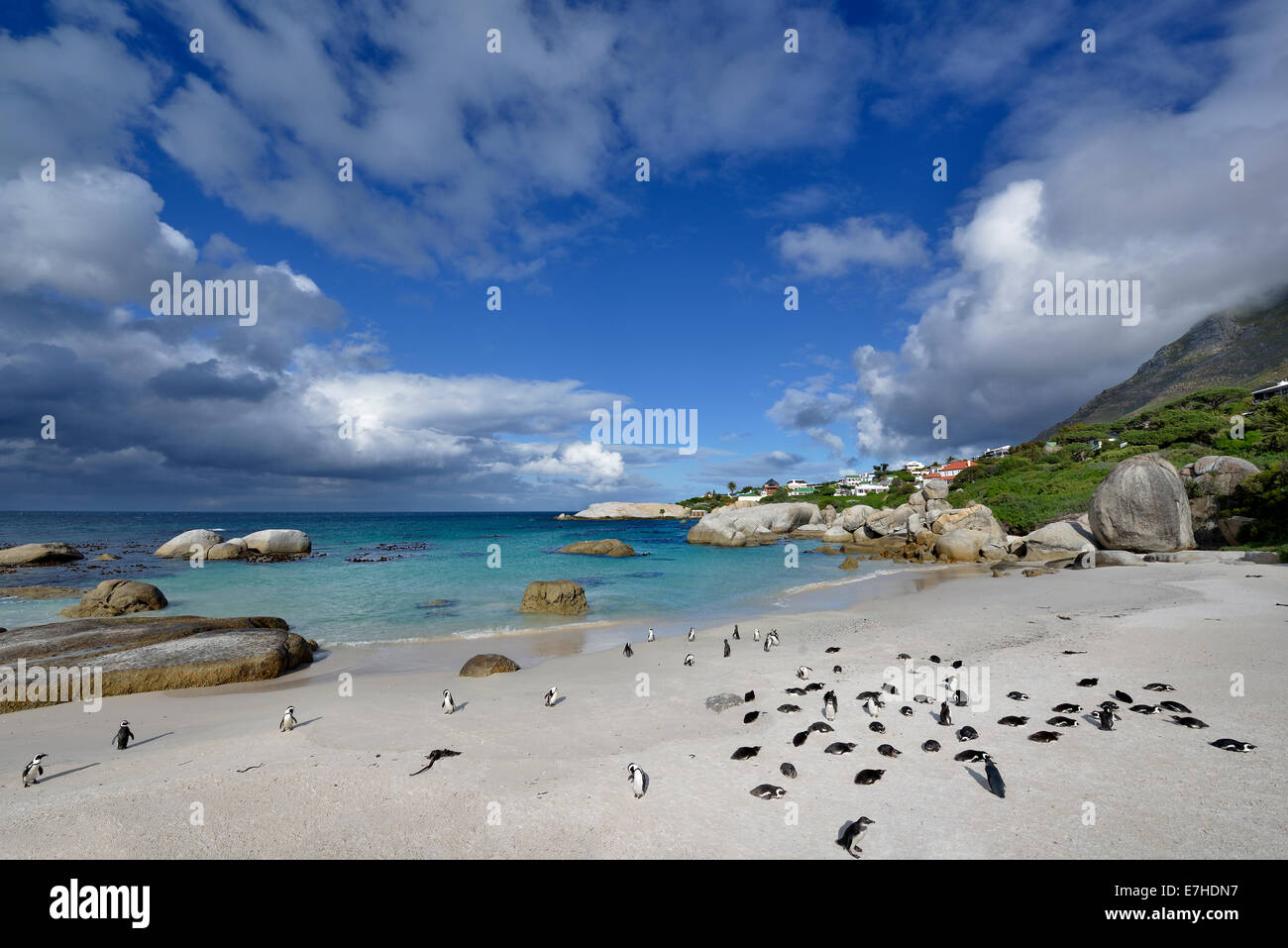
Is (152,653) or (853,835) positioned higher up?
(853,835)

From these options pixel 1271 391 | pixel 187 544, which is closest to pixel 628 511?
pixel 187 544

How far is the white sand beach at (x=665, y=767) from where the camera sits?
582 centimetres

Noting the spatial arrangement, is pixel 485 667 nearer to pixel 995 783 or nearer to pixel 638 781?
pixel 638 781

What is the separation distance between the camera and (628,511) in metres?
153

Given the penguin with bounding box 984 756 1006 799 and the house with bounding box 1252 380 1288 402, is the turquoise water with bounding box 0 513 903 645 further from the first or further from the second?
the house with bounding box 1252 380 1288 402

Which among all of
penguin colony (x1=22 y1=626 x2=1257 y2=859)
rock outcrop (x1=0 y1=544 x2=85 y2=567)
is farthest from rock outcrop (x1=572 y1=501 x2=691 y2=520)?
penguin colony (x1=22 y1=626 x2=1257 y2=859)

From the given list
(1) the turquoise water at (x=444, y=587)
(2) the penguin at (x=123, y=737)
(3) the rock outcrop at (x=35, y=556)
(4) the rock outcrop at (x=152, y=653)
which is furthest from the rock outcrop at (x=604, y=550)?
(2) the penguin at (x=123, y=737)

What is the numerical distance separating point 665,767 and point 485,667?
7.47m

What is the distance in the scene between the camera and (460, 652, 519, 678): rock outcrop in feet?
44.9

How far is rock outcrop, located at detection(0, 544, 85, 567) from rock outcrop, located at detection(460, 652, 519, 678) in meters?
49.7

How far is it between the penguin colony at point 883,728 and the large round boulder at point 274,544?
1843 inches

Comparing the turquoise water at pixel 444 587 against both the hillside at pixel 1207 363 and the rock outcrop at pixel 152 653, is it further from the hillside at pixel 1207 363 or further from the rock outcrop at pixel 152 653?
the hillside at pixel 1207 363
